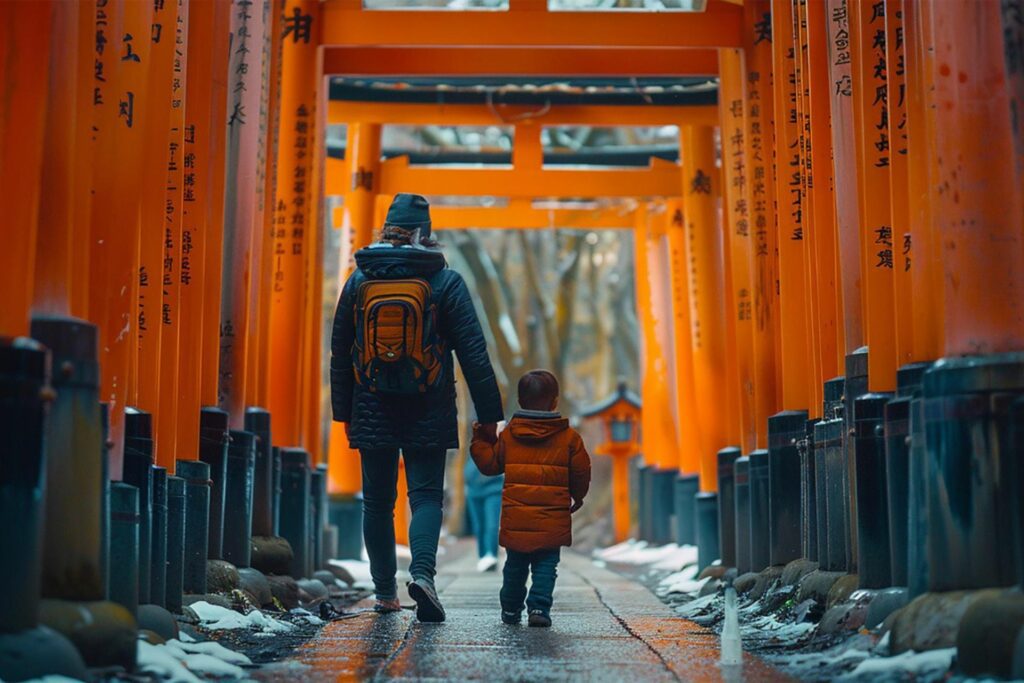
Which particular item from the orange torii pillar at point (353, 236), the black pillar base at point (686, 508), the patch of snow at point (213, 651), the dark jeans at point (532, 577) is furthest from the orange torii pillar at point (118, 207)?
the black pillar base at point (686, 508)

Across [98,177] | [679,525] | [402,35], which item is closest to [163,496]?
[98,177]

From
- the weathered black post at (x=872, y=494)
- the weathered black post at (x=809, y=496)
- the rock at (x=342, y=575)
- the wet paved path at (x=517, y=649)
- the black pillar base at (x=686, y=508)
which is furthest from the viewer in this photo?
the black pillar base at (x=686, y=508)

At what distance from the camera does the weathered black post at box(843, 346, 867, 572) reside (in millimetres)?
6457

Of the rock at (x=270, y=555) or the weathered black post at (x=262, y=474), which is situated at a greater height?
the weathered black post at (x=262, y=474)

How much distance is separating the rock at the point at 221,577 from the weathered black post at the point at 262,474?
144 cm

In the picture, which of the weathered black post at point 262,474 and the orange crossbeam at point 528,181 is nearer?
the weathered black post at point 262,474

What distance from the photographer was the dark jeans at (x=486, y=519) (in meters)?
15.2

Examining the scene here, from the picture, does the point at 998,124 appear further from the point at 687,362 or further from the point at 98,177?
the point at 687,362

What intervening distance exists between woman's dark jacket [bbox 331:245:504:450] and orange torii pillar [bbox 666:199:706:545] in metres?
9.23

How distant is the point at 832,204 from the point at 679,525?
865 cm

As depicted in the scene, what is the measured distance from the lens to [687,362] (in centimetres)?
1722

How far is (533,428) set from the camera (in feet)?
22.6

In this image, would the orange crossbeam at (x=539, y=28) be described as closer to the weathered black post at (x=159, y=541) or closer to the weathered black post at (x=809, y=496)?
the weathered black post at (x=809, y=496)

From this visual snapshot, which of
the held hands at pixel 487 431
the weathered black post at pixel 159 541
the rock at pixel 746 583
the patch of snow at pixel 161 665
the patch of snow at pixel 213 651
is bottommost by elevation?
the rock at pixel 746 583
